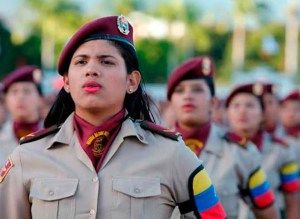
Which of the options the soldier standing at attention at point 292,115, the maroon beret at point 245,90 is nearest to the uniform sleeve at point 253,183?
the maroon beret at point 245,90

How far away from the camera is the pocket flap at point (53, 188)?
4020 millimetres

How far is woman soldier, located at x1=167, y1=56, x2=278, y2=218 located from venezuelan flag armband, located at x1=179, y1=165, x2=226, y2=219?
2.06 m

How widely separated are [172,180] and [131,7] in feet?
→ 204

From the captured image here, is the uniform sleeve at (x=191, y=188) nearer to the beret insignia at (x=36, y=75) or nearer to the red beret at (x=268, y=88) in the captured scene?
the beret insignia at (x=36, y=75)

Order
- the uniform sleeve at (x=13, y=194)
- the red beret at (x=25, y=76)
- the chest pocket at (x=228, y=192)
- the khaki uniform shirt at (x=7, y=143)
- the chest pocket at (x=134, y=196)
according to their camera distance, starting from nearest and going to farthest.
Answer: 1. the chest pocket at (x=134, y=196)
2. the uniform sleeve at (x=13, y=194)
3. the chest pocket at (x=228, y=192)
4. the khaki uniform shirt at (x=7, y=143)
5. the red beret at (x=25, y=76)

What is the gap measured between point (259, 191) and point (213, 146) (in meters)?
0.57

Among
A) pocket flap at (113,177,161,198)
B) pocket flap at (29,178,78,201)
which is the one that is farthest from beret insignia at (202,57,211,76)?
pocket flap at (29,178,78,201)

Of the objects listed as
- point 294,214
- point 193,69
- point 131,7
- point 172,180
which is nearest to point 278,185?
point 294,214

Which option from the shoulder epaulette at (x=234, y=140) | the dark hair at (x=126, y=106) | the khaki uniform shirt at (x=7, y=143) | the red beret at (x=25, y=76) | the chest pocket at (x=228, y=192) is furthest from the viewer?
the red beret at (x=25, y=76)

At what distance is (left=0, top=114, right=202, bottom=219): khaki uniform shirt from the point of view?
402 cm

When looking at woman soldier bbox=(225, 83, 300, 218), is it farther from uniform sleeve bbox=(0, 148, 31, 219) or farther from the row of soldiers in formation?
uniform sleeve bbox=(0, 148, 31, 219)

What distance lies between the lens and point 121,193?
4.02 metres

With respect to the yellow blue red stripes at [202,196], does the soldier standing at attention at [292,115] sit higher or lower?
lower

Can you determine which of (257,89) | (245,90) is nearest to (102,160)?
(245,90)
